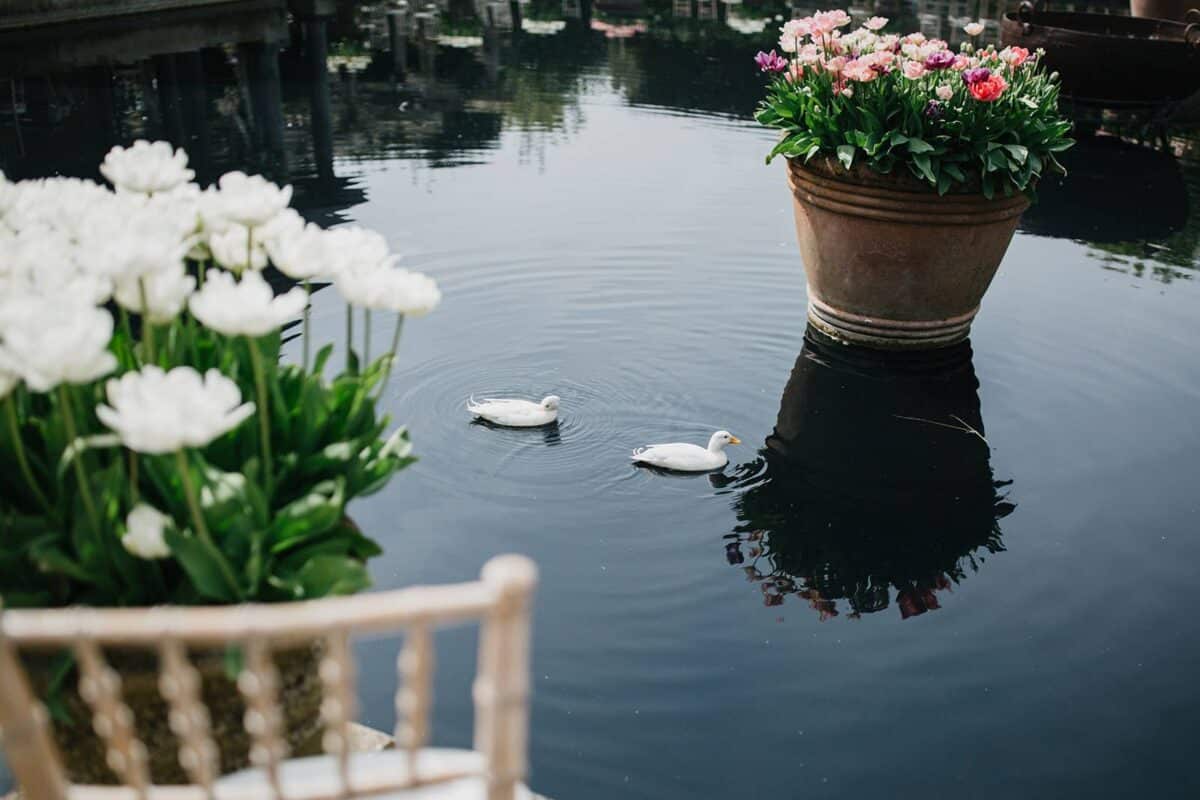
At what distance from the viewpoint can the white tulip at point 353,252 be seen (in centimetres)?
178

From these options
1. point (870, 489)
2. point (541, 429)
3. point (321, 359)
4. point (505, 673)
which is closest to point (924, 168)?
point (870, 489)

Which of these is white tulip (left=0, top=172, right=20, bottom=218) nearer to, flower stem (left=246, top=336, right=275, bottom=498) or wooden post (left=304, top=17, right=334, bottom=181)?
flower stem (left=246, top=336, right=275, bottom=498)

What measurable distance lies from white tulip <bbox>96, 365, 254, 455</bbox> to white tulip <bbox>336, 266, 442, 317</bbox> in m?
0.40

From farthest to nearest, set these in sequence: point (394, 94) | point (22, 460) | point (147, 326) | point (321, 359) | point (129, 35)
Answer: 1. point (129, 35)
2. point (394, 94)
3. point (321, 359)
4. point (147, 326)
5. point (22, 460)

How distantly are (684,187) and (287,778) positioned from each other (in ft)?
19.2

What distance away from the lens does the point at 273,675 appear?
1134mm

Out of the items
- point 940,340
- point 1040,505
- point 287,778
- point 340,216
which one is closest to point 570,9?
point 340,216

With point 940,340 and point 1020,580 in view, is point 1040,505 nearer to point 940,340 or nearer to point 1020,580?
point 1020,580

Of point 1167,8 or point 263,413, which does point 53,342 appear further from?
point 1167,8

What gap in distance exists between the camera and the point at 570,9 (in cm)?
1398

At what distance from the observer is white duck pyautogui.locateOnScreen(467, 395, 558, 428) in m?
3.82

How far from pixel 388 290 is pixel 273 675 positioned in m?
0.75

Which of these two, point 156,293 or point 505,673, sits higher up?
point 156,293

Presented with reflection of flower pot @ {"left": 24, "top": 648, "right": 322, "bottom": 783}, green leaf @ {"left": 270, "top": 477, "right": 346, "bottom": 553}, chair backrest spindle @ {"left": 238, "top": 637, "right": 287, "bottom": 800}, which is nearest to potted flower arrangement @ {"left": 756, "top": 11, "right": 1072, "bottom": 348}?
green leaf @ {"left": 270, "top": 477, "right": 346, "bottom": 553}
